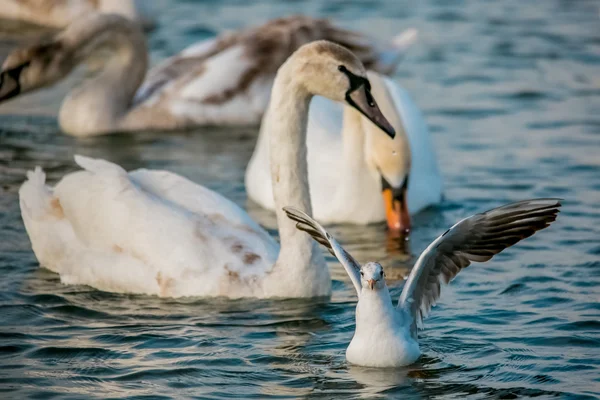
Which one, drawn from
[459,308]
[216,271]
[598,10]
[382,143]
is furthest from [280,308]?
[598,10]

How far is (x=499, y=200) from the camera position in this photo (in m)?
10.1

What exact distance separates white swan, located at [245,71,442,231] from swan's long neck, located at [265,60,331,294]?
157 centimetres

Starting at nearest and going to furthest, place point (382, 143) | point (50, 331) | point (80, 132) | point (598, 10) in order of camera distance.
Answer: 1. point (50, 331)
2. point (382, 143)
3. point (80, 132)
4. point (598, 10)

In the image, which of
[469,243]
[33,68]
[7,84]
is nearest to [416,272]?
[469,243]

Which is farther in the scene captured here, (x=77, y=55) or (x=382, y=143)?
(x=77, y=55)

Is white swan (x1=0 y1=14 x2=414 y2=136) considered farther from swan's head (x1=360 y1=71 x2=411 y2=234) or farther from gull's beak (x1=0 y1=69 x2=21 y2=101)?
swan's head (x1=360 y1=71 x2=411 y2=234)

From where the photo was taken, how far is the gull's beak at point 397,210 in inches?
376

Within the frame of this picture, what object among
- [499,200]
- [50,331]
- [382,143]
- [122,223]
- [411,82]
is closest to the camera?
[50,331]

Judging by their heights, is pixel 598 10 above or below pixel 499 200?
above

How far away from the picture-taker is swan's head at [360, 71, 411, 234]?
940 cm

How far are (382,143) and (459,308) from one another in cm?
201

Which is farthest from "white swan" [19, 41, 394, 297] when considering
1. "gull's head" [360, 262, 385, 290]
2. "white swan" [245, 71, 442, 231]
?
"white swan" [245, 71, 442, 231]

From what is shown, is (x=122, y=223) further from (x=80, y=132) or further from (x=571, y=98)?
(x=571, y=98)

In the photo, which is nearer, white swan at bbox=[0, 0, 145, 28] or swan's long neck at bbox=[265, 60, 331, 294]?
swan's long neck at bbox=[265, 60, 331, 294]
